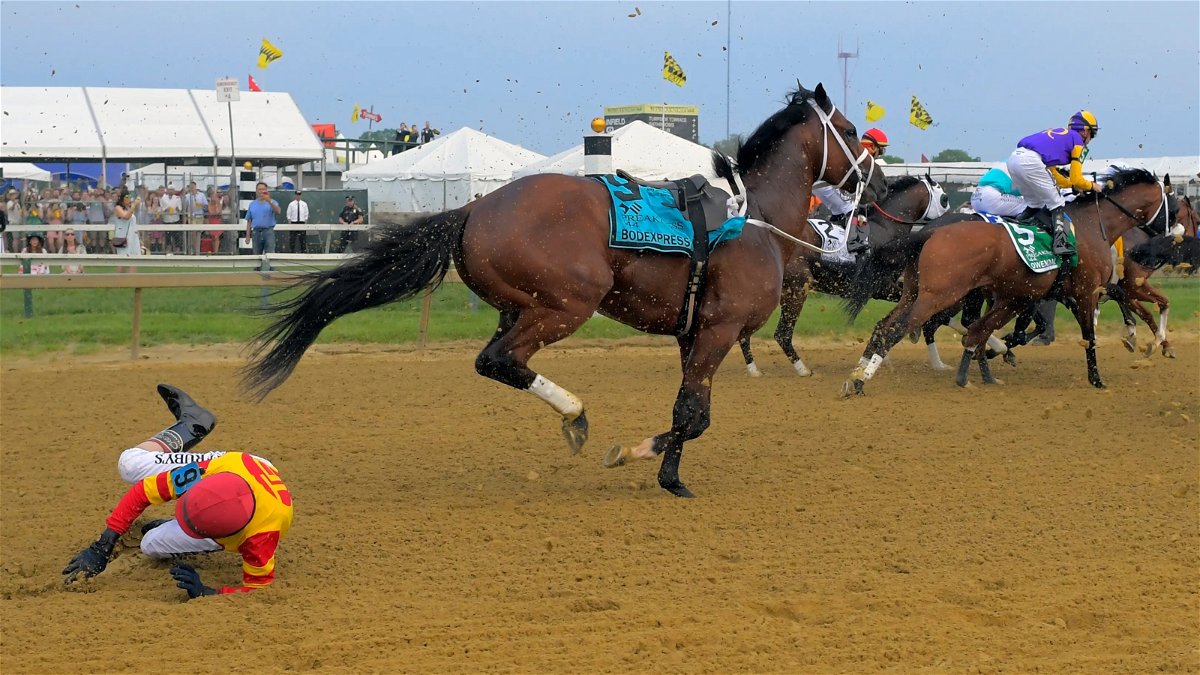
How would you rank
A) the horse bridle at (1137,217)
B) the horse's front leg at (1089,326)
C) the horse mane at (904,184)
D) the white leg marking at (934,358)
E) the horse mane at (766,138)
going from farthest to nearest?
the horse mane at (904,184) → the white leg marking at (934,358) → the horse bridle at (1137,217) → the horse's front leg at (1089,326) → the horse mane at (766,138)

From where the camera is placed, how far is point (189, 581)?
5.04m

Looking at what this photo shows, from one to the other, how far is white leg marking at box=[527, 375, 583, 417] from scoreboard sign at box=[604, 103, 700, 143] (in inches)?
880

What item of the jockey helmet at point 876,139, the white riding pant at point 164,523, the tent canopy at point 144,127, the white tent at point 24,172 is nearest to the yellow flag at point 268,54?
the tent canopy at point 144,127

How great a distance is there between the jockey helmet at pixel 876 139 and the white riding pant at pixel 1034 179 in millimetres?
1285

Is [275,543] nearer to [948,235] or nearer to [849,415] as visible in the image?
[849,415]

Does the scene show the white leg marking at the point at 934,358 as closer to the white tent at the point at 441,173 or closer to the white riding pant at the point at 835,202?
the white riding pant at the point at 835,202

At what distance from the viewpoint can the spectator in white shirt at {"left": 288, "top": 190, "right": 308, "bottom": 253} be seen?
1905cm

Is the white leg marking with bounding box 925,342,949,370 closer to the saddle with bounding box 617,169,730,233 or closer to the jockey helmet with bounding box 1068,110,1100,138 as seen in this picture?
the jockey helmet with bounding box 1068,110,1100,138

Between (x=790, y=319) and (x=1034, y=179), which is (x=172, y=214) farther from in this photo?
(x=1034, y=179)

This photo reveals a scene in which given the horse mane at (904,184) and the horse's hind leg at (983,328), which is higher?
the horse mane at (904,184)

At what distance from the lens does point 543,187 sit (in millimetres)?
6562

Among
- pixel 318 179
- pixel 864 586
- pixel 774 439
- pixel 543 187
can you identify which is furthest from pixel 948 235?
pixel 318 179

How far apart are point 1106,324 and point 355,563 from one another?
13.4m

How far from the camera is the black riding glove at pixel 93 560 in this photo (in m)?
5.24
